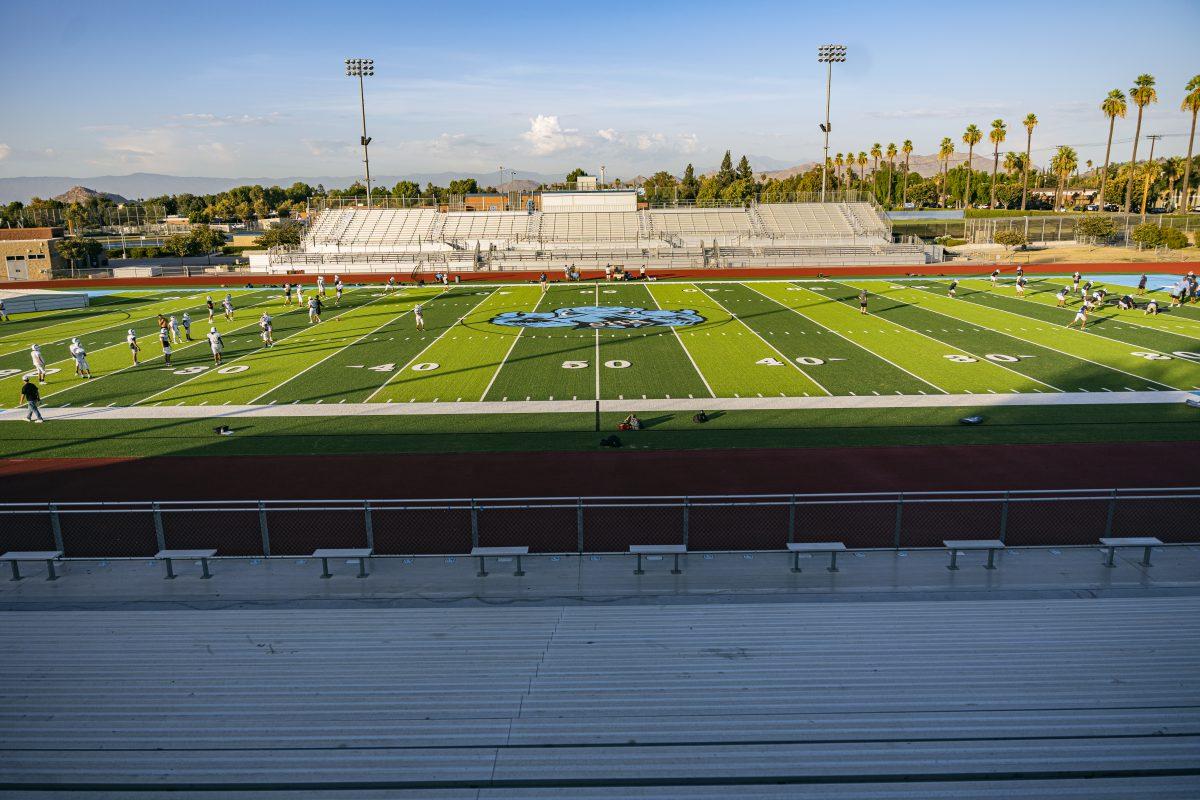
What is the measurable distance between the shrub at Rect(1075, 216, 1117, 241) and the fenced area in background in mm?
61899

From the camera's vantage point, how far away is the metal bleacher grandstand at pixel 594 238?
61.9m

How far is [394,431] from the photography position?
19547mm

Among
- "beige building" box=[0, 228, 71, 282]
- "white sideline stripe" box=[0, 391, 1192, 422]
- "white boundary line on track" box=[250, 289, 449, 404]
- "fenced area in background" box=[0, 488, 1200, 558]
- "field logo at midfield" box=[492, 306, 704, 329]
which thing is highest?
"beige building" box=[0, 228, 71, 282]

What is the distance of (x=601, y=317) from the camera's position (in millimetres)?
36906

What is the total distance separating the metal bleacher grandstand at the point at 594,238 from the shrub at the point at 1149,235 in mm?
15434

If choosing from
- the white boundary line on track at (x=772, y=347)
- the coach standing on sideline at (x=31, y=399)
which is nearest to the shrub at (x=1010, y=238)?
the white boundary line on track at (x=772, y=347)

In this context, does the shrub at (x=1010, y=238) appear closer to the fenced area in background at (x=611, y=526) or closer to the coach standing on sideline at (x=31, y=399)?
the fenced area in background at (x=611, y=526)

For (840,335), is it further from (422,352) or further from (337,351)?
(337,351)

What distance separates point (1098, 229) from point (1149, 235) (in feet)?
16.6

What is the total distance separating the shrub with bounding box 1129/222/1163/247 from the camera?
2368 inches

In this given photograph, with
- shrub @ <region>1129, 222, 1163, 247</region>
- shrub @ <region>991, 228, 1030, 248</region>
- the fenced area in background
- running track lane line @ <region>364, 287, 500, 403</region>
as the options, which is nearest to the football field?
running track lane line @ <region>364, 287, 500, 403</region>

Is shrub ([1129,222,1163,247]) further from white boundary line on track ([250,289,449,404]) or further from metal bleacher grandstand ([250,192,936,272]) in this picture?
white boundary line on track ([250,289,449,404])

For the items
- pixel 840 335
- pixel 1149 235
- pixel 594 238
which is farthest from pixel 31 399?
pixel 1149 235

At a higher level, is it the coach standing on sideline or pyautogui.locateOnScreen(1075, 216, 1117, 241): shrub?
pyautogui.locateOnScreen(1075, 216, 1117, 241): shrub
